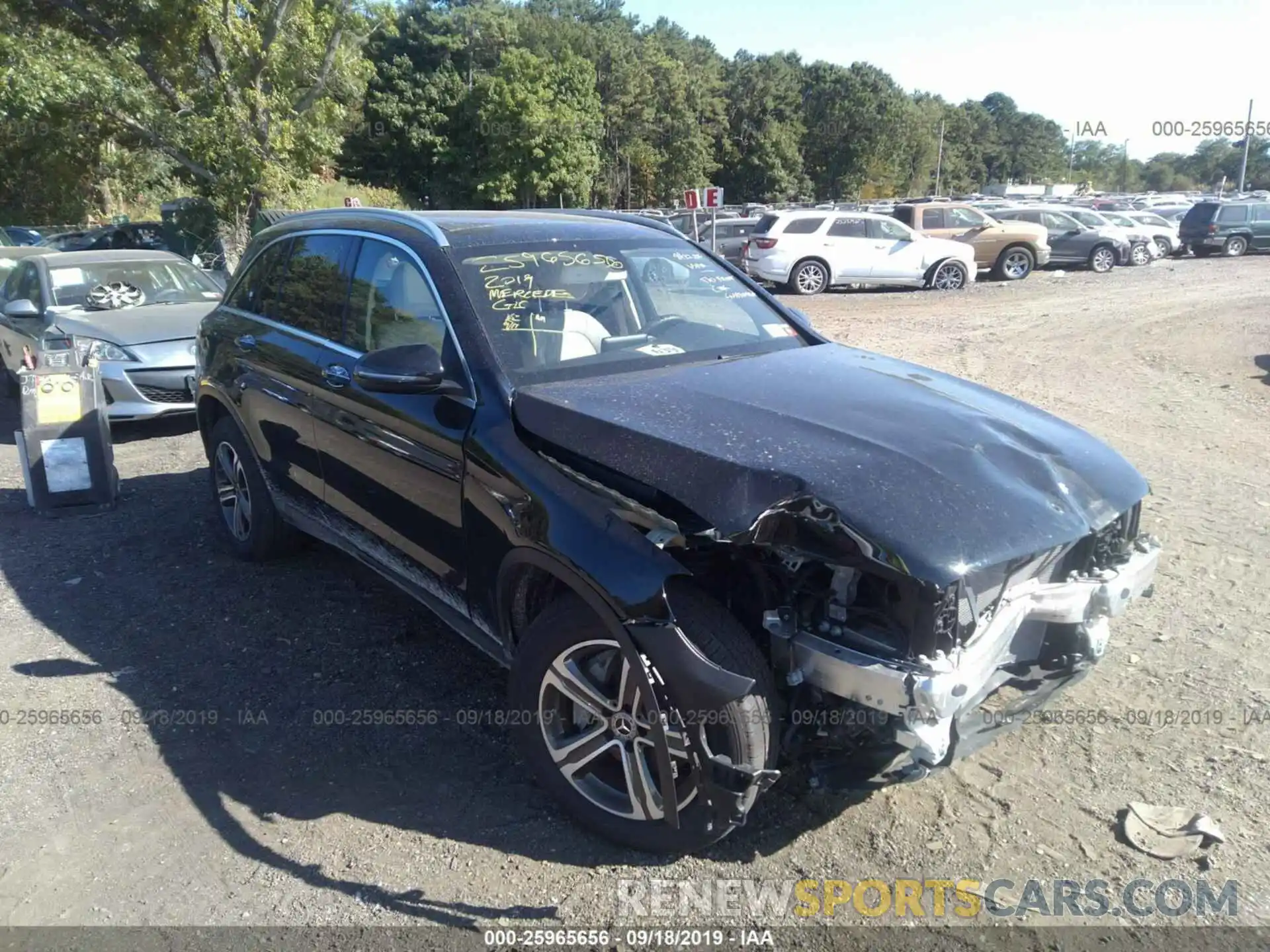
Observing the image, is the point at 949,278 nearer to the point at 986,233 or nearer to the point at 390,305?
the point at 986,233

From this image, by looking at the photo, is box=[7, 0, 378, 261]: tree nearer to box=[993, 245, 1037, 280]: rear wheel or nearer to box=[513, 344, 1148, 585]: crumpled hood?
box=[993, 245, 1037, 280]: rear wheel

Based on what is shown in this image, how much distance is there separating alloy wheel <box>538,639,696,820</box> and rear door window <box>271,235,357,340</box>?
2069 mm

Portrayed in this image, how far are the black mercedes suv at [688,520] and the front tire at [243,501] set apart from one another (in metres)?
1.11

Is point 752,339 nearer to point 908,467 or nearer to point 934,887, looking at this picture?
point 908,467

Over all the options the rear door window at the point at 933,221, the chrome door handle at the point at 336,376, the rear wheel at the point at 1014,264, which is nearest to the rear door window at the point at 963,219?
the rear door window at the point at 933,221

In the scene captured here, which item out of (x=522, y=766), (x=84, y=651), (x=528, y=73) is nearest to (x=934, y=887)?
(x=522, y=766)

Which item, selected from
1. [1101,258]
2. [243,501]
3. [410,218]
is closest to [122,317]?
[243,501]

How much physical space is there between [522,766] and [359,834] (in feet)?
2.01

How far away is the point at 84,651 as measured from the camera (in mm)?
4500

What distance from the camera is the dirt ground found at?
2979 mm

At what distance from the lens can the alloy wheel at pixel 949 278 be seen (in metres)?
20.3

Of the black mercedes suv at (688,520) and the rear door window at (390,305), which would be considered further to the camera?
the rear door window at (390,305)

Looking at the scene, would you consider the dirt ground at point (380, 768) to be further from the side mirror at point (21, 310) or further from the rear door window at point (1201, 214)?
the rear door window at point (1201, 214)

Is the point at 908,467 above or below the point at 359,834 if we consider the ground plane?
above
